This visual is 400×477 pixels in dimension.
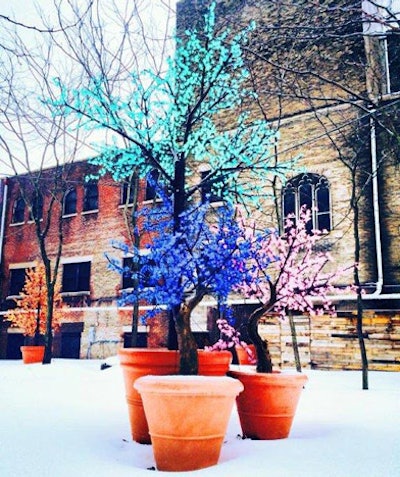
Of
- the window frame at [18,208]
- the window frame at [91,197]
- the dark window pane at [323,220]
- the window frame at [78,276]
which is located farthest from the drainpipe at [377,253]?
the window frame at [18,208]

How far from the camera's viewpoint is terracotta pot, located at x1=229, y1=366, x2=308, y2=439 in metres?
4.80

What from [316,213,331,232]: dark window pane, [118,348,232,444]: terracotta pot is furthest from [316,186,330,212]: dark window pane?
[118,348,232,444]: terracotta pot

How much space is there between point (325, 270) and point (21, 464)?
11.1 metres

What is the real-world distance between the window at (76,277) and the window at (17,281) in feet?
8.55

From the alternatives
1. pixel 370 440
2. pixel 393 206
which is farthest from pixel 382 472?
pixel 393 206

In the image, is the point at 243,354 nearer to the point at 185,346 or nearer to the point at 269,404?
the point at 269,404

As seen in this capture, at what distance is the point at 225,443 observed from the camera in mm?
4660

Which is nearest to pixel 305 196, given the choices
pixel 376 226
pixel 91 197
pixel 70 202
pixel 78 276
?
pixel 376 226

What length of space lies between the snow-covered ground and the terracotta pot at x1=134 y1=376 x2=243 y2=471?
16cm

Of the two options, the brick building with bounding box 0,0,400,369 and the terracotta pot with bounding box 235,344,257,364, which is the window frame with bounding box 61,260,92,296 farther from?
the terracotta pot with bounding box 235,344,257,364

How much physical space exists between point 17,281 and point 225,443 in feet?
60.9

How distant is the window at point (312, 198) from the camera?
14.0 m

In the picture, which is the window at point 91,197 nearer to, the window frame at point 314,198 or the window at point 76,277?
the window at point 76,277

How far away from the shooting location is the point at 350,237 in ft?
44.0
